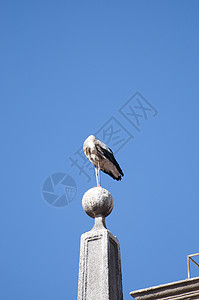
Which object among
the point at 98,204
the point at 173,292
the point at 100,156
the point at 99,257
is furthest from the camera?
the point at 100,156

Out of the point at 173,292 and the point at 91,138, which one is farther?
the point at 91,138

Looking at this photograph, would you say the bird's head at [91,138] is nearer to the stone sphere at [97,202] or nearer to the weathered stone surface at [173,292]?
the stone sphere at [97,202]

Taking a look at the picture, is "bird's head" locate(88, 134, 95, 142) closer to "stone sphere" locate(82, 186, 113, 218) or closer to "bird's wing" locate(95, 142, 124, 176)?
"bird's wing" locate(95, 142, 124, 176)

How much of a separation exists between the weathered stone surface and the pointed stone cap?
1405 millimetres

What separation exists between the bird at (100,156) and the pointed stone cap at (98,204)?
4.80 feet

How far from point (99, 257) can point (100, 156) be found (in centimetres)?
282

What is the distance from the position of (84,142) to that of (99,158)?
22.9 inches

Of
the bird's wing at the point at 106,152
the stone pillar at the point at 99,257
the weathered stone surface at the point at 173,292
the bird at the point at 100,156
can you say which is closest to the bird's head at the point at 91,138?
the bird at the point at 100,156

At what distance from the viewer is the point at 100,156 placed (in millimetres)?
9375

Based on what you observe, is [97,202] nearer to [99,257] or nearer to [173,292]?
[99,257]

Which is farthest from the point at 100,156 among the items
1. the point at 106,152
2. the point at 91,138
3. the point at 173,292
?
the point at 173,292

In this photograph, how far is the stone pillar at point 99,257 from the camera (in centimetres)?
671

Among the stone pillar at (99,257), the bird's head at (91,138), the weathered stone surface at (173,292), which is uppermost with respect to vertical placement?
the bird's head at (91,138)

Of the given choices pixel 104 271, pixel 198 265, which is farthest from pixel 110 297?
pixel 198 265
